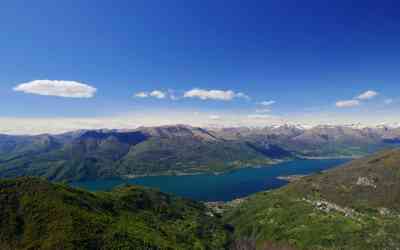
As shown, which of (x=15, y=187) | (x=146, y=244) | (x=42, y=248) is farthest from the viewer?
(x=15, y=187)

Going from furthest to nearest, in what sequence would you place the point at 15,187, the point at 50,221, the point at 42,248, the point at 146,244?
the point at 15,187
the point at 146,244
the point at 50,221
the point at 42,248

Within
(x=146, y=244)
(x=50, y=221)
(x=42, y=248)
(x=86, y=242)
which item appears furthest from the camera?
(x=146, y=244)

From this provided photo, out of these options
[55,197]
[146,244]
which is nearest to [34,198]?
[55,197]

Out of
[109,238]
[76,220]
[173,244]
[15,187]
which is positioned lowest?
[173,244]

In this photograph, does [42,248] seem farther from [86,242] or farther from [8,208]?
[8,208]

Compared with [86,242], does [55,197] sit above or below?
above

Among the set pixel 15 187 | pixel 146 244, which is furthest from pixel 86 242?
pixel 15 187

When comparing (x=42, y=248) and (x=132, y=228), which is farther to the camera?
(x=132, y=228)

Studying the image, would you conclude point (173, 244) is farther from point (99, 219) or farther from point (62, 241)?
point (62, 241)

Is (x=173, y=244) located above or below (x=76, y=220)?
below
